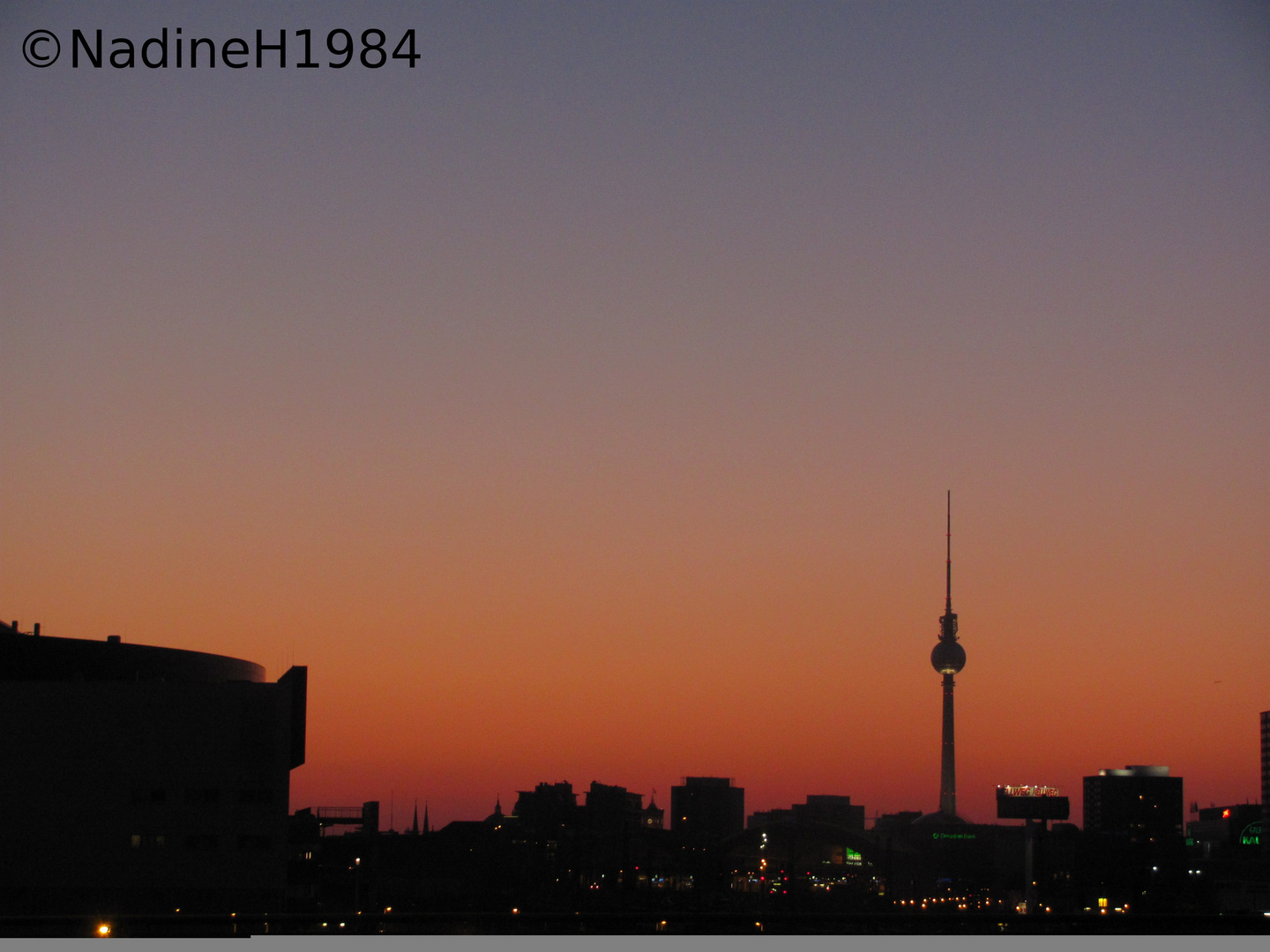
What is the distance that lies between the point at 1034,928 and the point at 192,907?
56.8 meters

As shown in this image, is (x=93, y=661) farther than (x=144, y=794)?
Yes

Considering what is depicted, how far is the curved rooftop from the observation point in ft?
331

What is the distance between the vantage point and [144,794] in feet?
288

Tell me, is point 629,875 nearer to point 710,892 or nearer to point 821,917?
point 710,892

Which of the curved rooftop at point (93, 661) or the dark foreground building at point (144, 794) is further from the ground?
the curved rooftop at point (93, 661)

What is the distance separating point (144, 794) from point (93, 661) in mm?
19628

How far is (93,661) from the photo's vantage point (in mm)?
103562

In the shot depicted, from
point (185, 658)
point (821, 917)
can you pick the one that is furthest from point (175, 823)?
point (821, 917)

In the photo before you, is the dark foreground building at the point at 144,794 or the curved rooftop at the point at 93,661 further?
the curved rooftop at the point at 93,661

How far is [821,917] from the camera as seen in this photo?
34.6 metres

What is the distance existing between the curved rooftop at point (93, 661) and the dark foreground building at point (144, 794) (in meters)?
9.81

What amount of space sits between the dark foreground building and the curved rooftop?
9813 mm

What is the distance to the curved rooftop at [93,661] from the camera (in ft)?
331

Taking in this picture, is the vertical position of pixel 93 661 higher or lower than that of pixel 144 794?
higher
